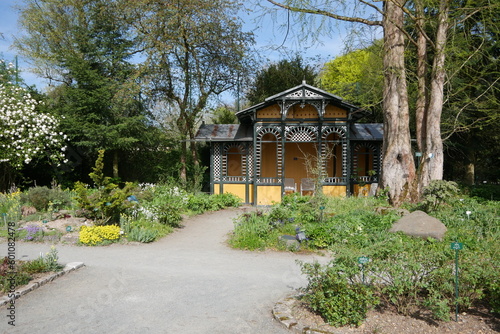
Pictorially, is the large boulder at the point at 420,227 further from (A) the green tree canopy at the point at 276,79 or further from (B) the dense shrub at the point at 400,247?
(A) the green tree canopy at the point at 276,79

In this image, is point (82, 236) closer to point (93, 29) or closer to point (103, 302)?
point (103, 302)

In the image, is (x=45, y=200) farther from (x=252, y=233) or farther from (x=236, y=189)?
(x=236, y=189)

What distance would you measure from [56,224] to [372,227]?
8224mm

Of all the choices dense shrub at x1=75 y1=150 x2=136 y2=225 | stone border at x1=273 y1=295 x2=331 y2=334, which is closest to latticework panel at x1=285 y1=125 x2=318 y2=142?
dense shrub at x1=75 y1=150 x2=136 y2=225

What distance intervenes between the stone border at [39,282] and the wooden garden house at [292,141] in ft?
30.7

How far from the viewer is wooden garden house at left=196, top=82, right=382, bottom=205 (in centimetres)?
1477

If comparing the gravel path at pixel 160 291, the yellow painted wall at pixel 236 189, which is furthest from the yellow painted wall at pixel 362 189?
the gravel path at pixel 160 291

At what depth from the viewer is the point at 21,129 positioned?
13664mm

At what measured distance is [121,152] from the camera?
18.7 meters

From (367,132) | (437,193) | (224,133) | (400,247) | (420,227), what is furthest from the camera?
(224,133)

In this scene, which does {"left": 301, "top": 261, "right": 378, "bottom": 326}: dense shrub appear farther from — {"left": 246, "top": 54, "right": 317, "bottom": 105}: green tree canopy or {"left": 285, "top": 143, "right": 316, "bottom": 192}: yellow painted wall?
{"left": 246, "top": 54, "right": 317, "bottom": 105}: green tree canopy

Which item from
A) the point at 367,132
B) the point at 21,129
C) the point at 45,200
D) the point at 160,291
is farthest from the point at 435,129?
the point at 21,129

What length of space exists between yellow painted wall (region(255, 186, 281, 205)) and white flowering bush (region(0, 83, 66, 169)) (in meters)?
8.59

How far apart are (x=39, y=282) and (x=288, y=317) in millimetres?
4053
